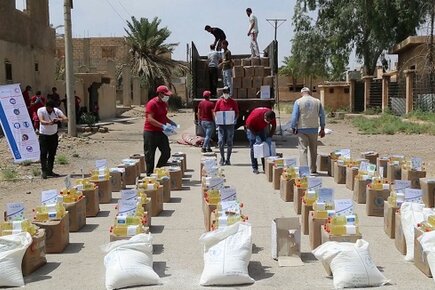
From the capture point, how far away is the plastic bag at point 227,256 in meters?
5.38

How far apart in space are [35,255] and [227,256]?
193 centimetres

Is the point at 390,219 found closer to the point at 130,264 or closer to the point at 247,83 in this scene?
the point at 130,264

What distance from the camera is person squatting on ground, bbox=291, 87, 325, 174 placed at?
38.0 feet

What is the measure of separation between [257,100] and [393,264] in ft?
38.3

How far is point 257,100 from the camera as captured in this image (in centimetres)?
1739

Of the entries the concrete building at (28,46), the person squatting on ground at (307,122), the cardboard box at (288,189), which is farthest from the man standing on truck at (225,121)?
the concrete building at (28,46)

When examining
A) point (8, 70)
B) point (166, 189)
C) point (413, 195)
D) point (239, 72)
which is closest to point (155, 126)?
point (166, 189)

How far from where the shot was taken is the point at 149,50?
4897 cm

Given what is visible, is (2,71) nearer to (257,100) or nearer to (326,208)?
(257,100)

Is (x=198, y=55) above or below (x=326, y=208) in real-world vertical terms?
above

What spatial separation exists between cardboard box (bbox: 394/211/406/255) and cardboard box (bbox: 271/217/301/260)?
1.11m

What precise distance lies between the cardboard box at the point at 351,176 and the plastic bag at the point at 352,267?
4.70 metres

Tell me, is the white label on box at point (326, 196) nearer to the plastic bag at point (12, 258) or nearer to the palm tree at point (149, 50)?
the plastic bag at point (12, 258)

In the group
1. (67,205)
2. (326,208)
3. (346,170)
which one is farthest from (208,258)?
(346,170)
